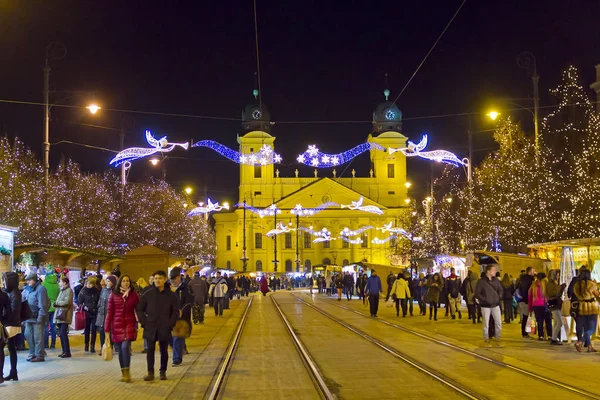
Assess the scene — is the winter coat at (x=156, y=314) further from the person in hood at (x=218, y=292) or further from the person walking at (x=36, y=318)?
the person in hood at (x=218, y=292)

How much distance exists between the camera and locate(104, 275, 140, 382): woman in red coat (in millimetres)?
11578

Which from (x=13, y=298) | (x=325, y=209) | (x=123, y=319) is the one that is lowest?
(x=123, y=319)

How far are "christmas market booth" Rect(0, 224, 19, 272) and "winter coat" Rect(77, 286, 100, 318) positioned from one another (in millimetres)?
2071

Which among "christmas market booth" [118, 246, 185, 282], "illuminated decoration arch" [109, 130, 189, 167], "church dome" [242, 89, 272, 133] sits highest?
"church dome" [242, 89, 272, 133]

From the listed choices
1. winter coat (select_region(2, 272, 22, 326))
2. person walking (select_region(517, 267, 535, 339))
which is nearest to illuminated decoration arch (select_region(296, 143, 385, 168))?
person walking (select_region(517, 267, 535, 339))

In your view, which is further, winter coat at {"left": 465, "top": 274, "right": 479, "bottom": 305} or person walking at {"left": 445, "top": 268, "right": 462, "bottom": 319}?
person walking at {"left": 445, "top": 268, "right": 462, "bottom": 319}

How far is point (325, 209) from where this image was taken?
11106cm

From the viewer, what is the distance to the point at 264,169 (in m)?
109

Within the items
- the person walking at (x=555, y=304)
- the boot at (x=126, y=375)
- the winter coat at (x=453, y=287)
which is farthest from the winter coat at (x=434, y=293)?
the boot at (x=126, y=375)

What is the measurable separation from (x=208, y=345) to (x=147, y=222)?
35.6m

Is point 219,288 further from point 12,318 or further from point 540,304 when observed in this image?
point 12,318

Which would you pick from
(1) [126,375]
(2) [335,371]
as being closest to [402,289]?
(2) [335,371]

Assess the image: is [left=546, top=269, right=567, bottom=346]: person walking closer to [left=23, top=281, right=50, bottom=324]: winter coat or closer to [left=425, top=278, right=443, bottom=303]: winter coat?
[left=425, top=278, right=443, bottom=303]: winter coat

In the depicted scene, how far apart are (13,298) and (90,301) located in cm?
420
